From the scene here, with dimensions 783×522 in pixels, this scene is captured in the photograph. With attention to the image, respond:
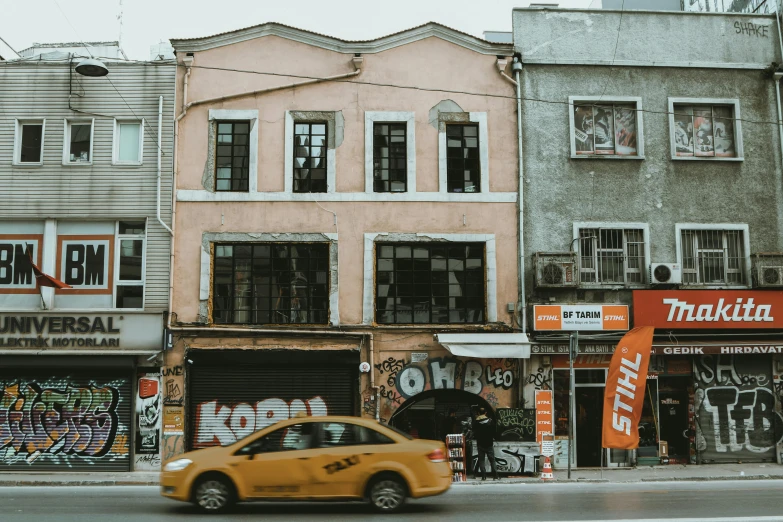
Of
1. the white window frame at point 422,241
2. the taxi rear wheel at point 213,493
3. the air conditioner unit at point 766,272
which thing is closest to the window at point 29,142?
the white window frame at point 422,241

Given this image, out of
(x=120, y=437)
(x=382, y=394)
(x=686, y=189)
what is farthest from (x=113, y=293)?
(x=686, y=189)

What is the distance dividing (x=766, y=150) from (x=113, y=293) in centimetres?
1747

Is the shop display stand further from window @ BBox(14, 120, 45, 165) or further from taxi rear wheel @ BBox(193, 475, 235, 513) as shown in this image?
window @ BBox(14, 120, 45, 165)

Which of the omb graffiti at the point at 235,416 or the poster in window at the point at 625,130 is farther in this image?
the poster in window at the point at 625,130

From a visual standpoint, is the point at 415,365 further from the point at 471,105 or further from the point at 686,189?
the point at 686,189

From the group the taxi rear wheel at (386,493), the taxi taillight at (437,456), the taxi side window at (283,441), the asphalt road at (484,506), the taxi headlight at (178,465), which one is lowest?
the asphalt road at (484,506)

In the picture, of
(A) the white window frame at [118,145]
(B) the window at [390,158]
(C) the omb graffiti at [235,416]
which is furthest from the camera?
(B) the window at [390,158]

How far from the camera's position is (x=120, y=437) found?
20.4 m

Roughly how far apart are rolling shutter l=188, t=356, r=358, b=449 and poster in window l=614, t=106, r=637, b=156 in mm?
9060

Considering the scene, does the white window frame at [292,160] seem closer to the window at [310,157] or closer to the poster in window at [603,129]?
→ the window at [310,157]

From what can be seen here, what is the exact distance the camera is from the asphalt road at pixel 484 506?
40.7ft

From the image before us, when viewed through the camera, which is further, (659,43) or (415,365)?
(659,43)

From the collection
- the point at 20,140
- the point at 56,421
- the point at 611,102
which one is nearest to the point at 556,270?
the point at 611,102

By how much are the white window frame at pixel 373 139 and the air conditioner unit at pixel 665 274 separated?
6451mm
